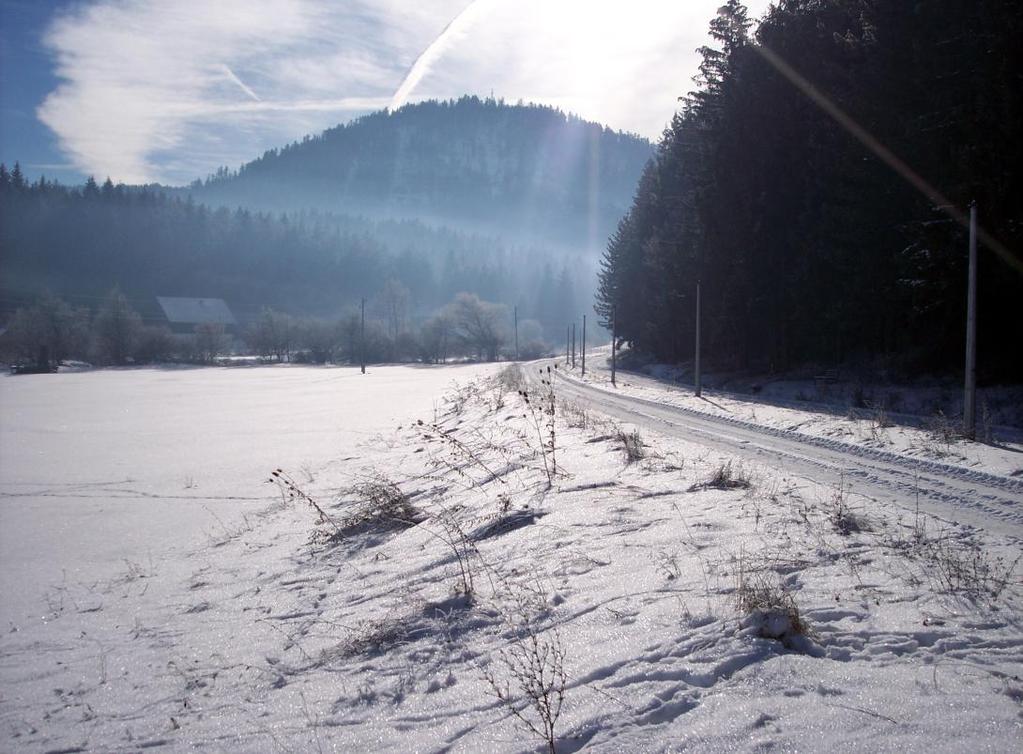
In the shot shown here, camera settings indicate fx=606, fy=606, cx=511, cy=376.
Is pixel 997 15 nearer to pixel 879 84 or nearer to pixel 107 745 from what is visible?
pixel 879 84

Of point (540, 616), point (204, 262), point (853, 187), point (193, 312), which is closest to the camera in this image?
point (540, 616)

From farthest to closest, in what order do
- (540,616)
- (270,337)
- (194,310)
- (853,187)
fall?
(194,310) → (270,337) → (853,187) → (540,616)

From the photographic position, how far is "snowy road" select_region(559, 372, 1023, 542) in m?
6.77

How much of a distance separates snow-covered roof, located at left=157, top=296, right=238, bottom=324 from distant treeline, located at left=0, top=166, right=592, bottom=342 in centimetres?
333

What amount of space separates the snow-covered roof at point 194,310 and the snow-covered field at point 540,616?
125 meters

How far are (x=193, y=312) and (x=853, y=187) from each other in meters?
126

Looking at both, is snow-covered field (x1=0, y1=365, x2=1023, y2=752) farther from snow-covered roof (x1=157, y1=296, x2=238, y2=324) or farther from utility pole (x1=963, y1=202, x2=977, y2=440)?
snow-covered roof (x1=157, y1=296, x2=238, y2=324)

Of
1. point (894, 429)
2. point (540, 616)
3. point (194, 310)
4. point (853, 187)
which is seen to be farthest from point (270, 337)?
point (540, 616)

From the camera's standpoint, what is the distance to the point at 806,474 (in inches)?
349

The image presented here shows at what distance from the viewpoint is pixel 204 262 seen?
138625 millimetres

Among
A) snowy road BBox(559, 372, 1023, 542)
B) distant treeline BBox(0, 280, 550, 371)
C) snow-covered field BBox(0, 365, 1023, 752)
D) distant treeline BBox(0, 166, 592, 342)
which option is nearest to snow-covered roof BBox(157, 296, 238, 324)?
distant treeline BBox(0, 166, 592, 342)

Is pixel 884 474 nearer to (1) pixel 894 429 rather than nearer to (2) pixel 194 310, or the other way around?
(1) pixel 894 429

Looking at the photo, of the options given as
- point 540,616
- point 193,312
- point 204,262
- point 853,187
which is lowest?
point 540,616

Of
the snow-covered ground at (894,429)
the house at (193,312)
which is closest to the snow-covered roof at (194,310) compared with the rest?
the house at (193,312)
